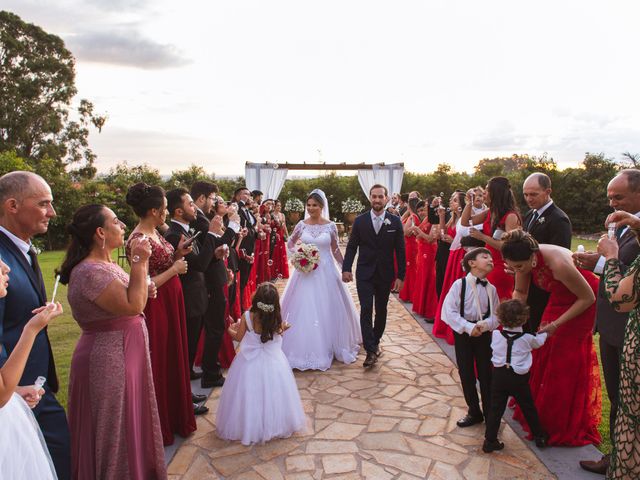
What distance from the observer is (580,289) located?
3939mm

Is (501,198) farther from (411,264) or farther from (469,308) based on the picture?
(411,264)

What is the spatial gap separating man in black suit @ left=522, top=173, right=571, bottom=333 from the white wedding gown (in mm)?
2656

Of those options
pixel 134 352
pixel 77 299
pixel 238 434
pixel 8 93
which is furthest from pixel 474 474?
pixel 8 93

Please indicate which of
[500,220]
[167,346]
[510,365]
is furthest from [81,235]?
[500,220]

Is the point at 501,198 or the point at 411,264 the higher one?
the point at 501,198

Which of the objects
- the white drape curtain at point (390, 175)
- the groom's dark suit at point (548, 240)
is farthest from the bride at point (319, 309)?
the white drape curtain at point (390, 175)

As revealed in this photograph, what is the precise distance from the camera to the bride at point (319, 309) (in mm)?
6289

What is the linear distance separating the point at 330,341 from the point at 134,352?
12.1 feet

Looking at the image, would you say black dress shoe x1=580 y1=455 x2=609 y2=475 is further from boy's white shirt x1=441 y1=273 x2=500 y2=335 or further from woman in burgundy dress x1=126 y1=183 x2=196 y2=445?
woman in burgundy dress x1=126 y1=183 x2=196 y2=445

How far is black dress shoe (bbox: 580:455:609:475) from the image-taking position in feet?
11.9

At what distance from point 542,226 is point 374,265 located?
2306mm

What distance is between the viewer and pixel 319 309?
6.43 m

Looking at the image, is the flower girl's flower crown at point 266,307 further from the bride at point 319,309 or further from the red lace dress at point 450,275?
the red lace dress at point 450,275

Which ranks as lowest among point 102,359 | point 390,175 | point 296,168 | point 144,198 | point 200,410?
point 200,410
